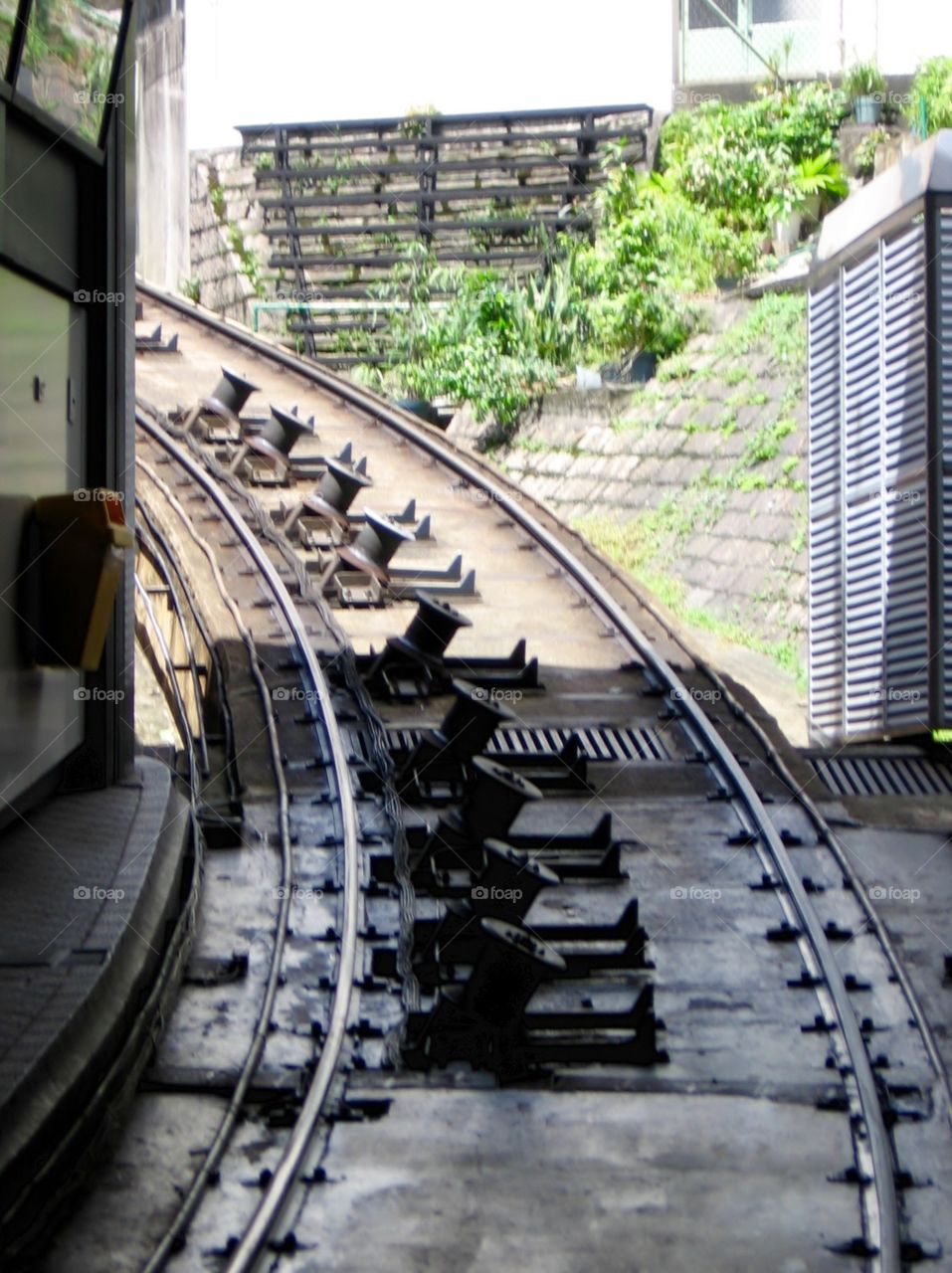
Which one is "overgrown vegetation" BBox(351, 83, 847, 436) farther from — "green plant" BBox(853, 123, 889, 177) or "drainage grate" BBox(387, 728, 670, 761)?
"drainage grate" BBox(387, 728, 670, 761)

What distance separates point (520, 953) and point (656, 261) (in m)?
15.6

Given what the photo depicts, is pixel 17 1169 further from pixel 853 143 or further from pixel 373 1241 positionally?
pixel 853 143

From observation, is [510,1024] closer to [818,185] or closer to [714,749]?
[714,749]

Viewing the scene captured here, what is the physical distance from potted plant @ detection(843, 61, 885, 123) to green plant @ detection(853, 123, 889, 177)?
0.74 feet

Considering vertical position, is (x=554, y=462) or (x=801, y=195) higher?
(x=801, y=195)

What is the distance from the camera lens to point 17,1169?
5223 millimetres

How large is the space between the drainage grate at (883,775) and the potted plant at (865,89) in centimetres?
1217

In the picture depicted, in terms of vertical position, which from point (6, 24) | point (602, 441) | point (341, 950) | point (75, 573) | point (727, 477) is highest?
point (6, 24)

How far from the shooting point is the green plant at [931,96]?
63.1 feet

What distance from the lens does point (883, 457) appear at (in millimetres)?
11586

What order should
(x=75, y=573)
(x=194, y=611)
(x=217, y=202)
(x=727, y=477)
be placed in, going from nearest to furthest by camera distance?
(x=75, y=573), (x=194, y=611), (x=727, y=477), (x=217, y=202)

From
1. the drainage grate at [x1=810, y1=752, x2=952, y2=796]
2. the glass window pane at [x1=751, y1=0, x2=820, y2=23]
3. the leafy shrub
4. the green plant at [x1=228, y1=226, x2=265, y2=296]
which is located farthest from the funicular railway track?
the green plant at [x1=228, y1=226, x2=265, y2=296]

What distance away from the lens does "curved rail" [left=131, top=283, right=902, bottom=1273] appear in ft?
18.8

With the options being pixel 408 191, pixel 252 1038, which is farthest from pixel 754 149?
pixel 252 1038
